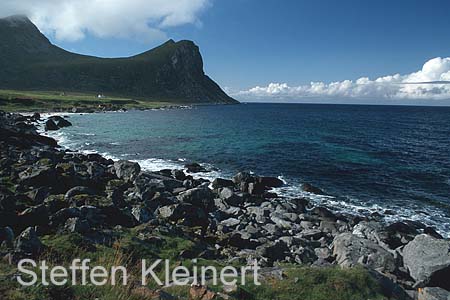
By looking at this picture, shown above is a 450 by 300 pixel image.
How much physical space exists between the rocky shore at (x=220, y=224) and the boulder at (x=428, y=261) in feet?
0.18

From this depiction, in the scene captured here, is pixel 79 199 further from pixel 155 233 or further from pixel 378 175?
pixel 378 175

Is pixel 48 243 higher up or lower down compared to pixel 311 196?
higher up

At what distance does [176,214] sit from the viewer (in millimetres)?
24688

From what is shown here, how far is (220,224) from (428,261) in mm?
14738

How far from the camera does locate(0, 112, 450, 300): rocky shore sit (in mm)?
15945

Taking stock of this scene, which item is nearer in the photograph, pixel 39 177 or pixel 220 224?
Answer: pixel 220 224

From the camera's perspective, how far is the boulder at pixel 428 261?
55.9 feet

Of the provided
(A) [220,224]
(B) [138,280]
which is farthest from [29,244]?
(A) [220,224]

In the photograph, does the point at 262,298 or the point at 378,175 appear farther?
the point at 378,175

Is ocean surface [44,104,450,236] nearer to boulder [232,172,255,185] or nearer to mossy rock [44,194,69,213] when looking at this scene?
boulder [232,172,255,185]

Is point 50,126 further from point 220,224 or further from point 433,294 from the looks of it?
point 433,294

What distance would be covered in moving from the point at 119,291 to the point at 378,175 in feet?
152

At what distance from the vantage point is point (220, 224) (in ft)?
83.3

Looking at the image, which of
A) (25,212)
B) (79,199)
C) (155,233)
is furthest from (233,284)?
(79,199)
